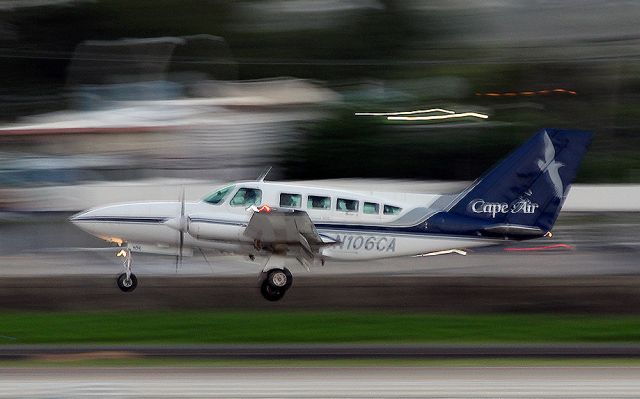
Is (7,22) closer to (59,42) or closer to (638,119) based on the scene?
(59,42)

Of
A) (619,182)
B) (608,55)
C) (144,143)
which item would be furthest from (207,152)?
(608,55)

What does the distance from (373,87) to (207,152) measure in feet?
28.4

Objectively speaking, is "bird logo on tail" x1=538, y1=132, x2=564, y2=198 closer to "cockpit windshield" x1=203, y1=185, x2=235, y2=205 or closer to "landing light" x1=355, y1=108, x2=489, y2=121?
"cockpit windshield" x1=203, y1=185, x2=235, y2=205

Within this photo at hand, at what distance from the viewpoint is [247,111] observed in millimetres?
30719

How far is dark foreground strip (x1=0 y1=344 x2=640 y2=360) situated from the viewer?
54.0 ft

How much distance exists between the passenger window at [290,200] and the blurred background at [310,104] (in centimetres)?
369

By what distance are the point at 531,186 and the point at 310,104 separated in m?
13.2

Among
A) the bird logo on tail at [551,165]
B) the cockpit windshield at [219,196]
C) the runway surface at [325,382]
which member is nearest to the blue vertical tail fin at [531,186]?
the bird logo on tail at [551,165]

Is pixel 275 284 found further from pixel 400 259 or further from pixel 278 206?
pixel 400 259

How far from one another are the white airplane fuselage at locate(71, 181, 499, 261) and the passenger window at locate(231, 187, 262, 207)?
0.04 meters

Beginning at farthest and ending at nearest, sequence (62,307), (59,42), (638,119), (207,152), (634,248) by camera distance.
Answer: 1. (59,42)
2. (638,119)
3. (207,152)
4. (634,248)
5. (62,307)

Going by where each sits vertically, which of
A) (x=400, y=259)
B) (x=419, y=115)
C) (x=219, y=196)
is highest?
(x=419, y=115)

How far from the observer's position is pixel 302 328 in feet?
66.5

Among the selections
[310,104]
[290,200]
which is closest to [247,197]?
[290,200]
